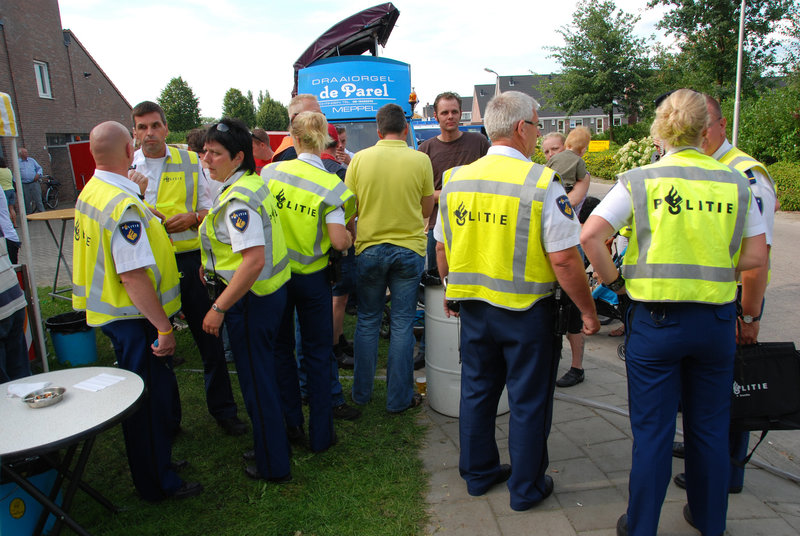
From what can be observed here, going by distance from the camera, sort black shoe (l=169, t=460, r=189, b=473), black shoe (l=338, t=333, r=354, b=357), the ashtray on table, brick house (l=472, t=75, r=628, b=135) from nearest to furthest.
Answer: the ashtray on table < black shoe (l=169, t=460, r=189, b=473) < black shoe (l=338, t=333, r=354, b=357) < brick house (l=472, t=75, r=628, b=135)

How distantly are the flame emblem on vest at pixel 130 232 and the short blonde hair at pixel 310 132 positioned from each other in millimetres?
1114

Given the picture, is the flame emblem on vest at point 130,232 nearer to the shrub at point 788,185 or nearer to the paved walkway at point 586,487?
the paved walkway at point 586,487

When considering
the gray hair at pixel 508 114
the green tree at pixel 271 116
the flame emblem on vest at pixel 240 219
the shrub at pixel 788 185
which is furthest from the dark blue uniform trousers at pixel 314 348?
the green tree at pixel 271 116

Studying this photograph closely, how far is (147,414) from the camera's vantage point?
283cm

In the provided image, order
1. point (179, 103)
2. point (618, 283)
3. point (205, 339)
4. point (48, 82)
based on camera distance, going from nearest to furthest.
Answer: point (618, 283) < point (205, 339) < point (48, 82) < point (179, 103)

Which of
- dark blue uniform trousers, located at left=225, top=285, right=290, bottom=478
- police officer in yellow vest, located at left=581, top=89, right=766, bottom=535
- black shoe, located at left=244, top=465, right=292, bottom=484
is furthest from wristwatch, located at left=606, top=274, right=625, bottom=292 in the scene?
black shoe, located at left=244, top=465, right=292, bottom=484

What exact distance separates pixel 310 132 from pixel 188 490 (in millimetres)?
2164

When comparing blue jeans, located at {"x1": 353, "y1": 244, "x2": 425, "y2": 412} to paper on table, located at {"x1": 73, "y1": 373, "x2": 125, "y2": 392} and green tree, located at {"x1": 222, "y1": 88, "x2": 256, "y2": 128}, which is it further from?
green tree, located at {"x1": 222, "y1": 88, "x2": 256, "y2": 128}

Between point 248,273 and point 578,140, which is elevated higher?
point 578,140

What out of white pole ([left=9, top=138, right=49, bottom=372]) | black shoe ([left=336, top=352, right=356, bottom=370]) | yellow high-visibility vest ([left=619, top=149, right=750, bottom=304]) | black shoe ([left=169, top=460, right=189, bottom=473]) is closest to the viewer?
yellow high-visibility vest ([left=619, top=149, right=750, bottom=304])

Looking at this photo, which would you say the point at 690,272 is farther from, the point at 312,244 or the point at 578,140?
the point at 578,140

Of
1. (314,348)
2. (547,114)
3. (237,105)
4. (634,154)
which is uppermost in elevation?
(237,105)

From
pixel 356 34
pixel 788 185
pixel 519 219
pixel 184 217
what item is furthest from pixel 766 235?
pixel 788 185

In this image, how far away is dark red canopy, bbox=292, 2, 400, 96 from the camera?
1077 cm
